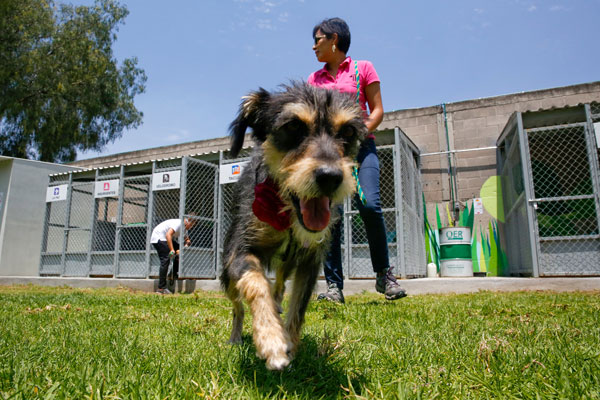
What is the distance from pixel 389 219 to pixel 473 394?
944 cm

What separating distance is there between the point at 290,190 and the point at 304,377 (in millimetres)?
995

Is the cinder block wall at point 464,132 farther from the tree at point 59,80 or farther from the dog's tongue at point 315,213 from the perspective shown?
the tree at point 59,80

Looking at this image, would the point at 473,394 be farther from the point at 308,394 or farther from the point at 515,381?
the point at 308,394

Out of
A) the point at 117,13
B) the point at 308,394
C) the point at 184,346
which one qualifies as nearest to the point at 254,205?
the point at 184,346

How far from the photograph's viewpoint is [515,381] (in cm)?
183

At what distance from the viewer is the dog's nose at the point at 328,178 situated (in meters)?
2.22

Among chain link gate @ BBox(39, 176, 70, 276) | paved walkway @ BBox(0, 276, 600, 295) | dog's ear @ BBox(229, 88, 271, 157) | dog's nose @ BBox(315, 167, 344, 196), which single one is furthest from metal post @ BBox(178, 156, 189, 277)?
dog's nose @ BBox(315, 167, 344, 196)

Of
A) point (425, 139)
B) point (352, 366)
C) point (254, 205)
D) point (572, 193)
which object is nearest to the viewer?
point (352, 366)

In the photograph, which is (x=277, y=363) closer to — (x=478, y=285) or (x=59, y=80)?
(x=478, y=285)

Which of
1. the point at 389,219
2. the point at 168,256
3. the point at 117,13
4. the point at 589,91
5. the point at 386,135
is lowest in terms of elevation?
the point at 168,256

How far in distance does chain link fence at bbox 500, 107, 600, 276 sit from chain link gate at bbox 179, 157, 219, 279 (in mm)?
7847

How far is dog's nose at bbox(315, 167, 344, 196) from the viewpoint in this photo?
7.27 feet

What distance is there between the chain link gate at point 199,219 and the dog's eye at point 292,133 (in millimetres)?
8761

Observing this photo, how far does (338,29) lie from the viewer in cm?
459
